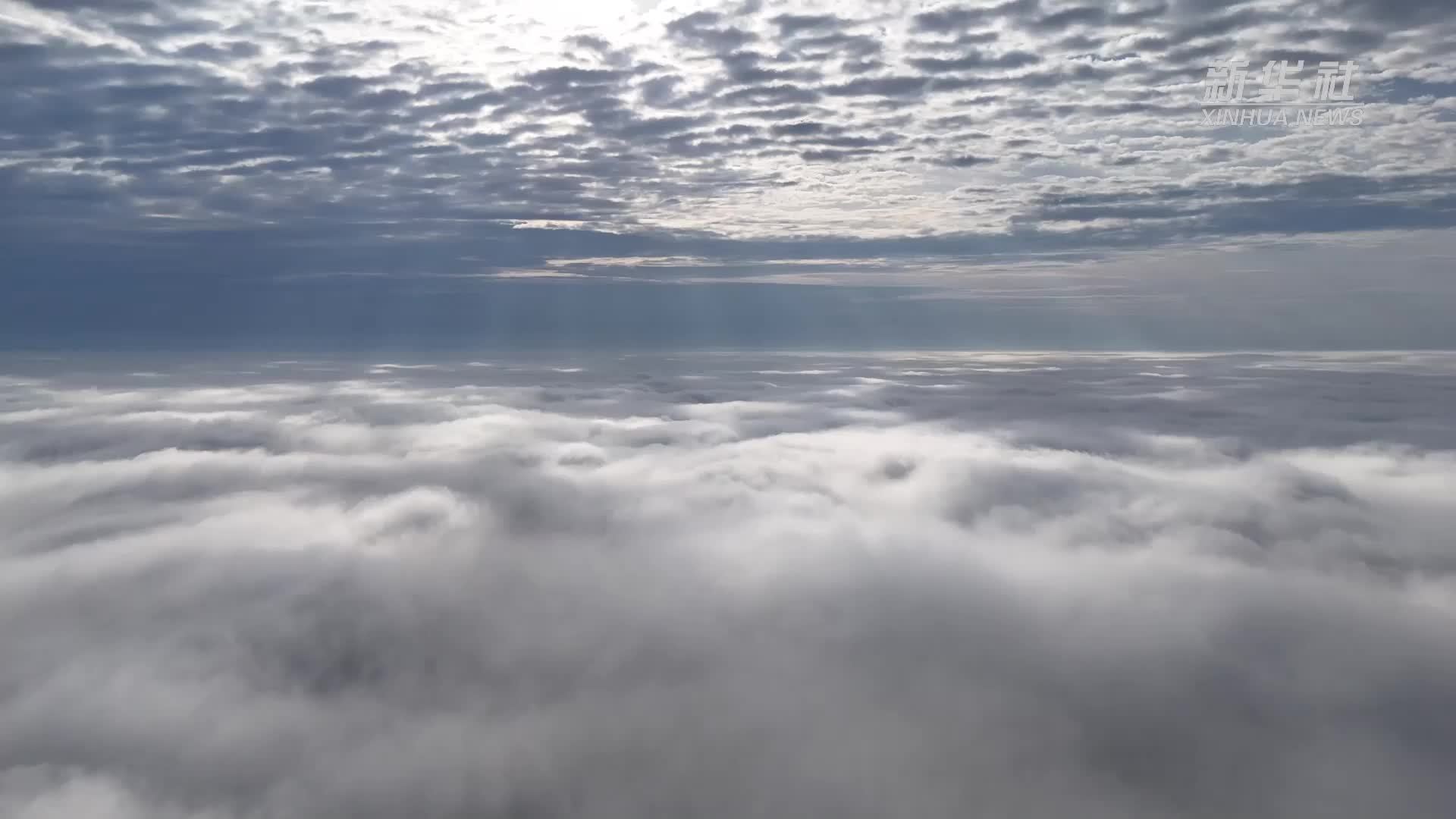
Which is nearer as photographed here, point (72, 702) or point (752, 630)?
point (72, 702)

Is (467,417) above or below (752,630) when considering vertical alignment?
below

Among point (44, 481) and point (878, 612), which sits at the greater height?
point (878, 612)

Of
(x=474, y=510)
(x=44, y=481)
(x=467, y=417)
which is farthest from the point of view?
(x=467, y=417)

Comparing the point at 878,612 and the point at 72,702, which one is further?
the point at 878,612

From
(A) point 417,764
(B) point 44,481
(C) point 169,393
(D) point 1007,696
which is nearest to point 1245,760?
(D) point 1007,696

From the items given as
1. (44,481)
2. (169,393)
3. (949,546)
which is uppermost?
(949,546)

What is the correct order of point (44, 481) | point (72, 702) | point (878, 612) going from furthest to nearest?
point (44, 481) → point (878, 612) → point (72, 702)

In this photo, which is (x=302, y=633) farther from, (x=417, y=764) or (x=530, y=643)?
(x=417, y=764)

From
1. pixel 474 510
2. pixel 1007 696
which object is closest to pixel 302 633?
pixel 474 510

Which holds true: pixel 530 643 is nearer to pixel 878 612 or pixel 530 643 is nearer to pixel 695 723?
pixel 695 723
